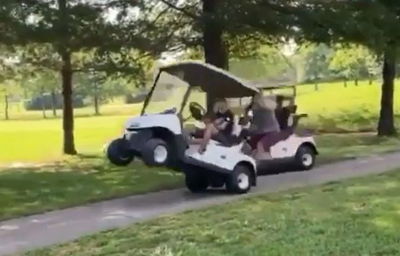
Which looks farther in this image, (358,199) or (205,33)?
(205,33)

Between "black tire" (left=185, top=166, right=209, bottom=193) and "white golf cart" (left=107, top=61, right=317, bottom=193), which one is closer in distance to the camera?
"white golf cart" (left=107, top=61, right=317, bottom=193)

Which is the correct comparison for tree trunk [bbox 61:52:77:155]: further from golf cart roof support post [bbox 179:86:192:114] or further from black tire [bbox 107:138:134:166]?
black tire [bbox 107:138:134:166]

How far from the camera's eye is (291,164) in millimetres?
12617

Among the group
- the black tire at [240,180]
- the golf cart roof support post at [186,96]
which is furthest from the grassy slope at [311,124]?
the black tire at [240,180]

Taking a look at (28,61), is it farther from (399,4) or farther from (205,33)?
(399,4)

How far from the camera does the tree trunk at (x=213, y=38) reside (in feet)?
47.3

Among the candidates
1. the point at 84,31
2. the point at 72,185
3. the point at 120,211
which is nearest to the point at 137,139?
the point at 120,211

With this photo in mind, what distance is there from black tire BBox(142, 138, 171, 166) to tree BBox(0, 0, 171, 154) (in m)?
3.85

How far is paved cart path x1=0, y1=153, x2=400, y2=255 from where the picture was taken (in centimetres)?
757

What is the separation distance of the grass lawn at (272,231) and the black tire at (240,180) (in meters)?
1.03

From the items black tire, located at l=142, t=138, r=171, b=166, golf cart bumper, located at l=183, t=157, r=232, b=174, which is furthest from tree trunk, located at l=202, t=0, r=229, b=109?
black tire, located at l=142, t=138, r=171, b=166

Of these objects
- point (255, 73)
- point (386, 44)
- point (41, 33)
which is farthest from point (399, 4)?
point (41, 33)

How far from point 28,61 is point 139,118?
904 cm

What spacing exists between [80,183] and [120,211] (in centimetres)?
335
